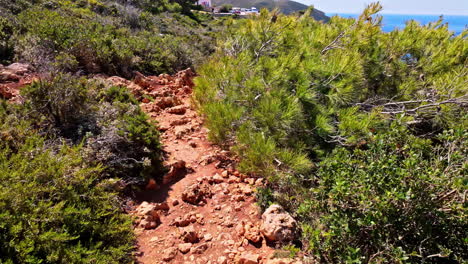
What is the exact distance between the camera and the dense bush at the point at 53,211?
1645 mm

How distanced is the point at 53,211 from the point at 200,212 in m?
1.26

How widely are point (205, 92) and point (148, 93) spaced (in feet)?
6.39

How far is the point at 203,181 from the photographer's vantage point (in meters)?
2.97

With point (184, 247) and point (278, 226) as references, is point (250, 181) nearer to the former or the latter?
point (278, 226)

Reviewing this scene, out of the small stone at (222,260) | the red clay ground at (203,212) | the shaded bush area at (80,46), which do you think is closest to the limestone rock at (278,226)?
the red clay ground at (203,212)

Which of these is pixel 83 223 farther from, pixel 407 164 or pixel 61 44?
pixel 61 44

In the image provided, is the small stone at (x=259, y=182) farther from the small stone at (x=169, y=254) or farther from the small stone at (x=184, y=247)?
the small stone at (x=169, y=254)

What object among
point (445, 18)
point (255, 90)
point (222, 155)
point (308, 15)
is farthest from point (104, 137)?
point (445, 18)

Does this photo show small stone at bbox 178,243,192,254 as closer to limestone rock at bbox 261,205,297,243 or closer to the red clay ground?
the red clay ground

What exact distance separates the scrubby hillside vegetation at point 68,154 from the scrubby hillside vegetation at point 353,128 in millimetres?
1213

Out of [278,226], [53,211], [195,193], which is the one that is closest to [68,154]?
[53,211]

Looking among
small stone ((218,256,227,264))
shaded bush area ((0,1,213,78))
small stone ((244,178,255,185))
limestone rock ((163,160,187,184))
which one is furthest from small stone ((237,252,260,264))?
shaded bush area ((0,1,213,78))

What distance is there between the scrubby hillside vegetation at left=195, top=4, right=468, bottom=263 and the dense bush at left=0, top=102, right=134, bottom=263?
1396mm

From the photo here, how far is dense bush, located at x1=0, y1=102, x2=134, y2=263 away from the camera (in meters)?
1.64
